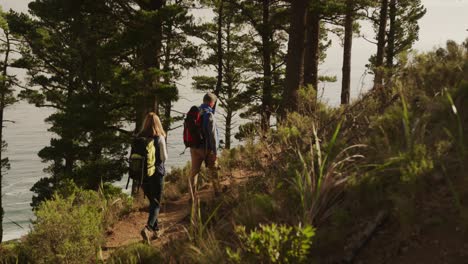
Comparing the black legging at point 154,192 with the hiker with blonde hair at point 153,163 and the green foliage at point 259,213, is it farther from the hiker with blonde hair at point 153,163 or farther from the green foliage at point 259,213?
the green foliage at point 259,213

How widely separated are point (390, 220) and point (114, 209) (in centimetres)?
604

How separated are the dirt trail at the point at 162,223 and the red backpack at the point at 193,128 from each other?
87 centimetres

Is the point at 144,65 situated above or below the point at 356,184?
above

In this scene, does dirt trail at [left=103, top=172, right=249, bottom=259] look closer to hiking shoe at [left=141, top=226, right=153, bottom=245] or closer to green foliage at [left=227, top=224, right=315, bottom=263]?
hiking shoe at [left=141, top=226, right=153, bottom=245]

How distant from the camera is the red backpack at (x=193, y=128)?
20.7 feet

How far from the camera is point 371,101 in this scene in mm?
5078

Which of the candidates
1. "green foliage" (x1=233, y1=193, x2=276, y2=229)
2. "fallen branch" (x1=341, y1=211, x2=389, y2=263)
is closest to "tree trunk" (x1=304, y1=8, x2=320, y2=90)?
"green foliage" (x1=233, y1=193, x2=276, y2=229)

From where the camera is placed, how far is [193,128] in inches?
251

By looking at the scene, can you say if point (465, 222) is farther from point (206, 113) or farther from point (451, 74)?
point (206, 113)

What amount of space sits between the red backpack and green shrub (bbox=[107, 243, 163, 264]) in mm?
1859

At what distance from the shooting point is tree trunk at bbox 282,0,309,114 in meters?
10.3

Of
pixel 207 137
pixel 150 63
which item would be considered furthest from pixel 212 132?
pixel 150 63

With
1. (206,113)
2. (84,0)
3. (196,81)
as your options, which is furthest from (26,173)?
(206,113)

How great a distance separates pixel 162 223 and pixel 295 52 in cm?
586
